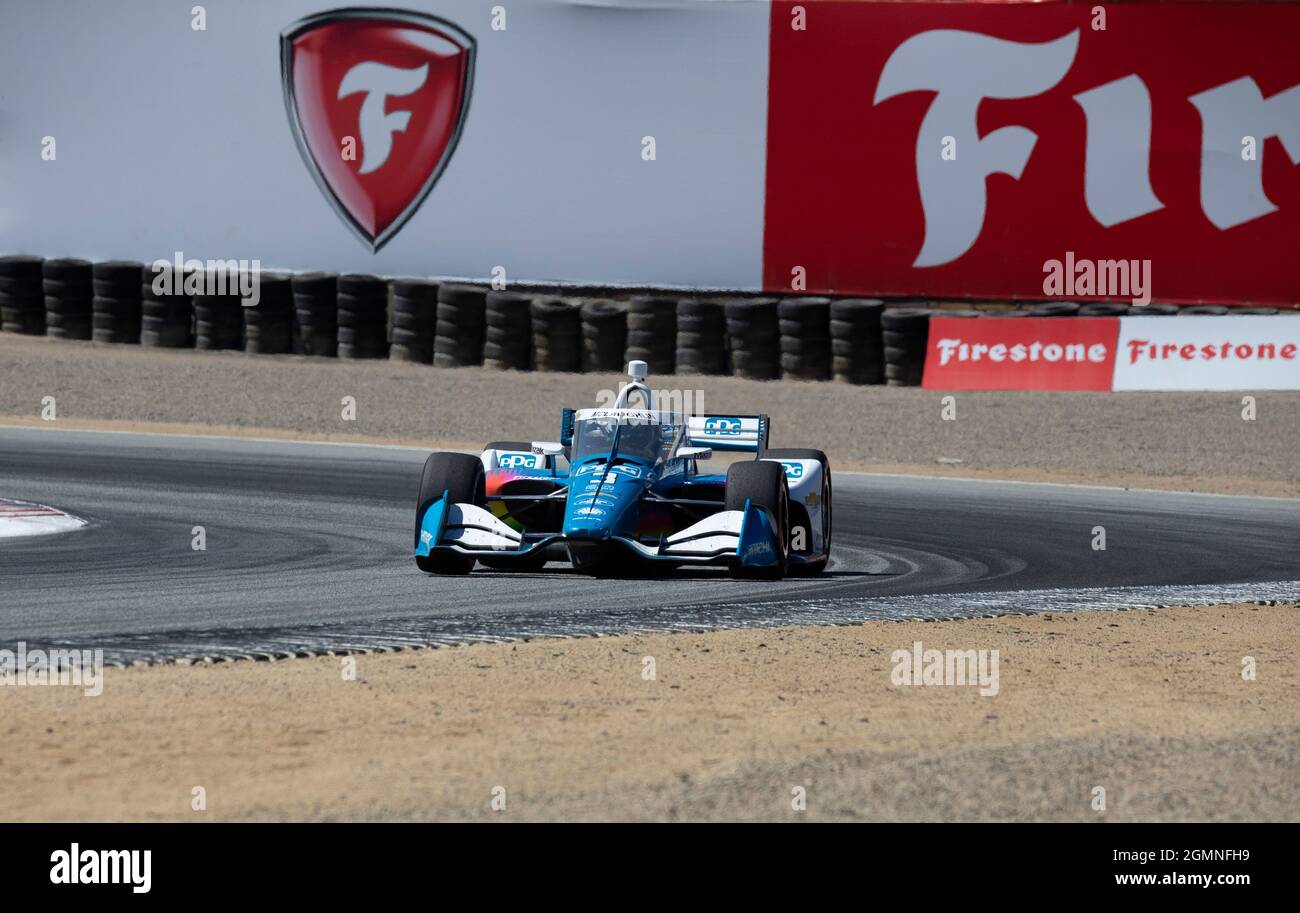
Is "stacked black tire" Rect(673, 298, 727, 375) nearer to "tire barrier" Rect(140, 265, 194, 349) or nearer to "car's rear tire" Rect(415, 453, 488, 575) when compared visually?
"tire barrier" Rect(140, 265, 194, 349)

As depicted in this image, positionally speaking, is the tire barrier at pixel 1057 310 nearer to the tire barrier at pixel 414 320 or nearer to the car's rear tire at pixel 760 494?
the tire barrier at pixel 414 320

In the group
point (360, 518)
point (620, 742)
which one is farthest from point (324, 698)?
point (360, 518)

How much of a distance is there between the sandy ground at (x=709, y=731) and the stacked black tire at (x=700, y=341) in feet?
43.1

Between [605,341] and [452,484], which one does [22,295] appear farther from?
[452,484]

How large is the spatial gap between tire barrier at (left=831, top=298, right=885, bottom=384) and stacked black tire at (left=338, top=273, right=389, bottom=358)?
5997mm

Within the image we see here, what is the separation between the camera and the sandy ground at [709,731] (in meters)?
5.62

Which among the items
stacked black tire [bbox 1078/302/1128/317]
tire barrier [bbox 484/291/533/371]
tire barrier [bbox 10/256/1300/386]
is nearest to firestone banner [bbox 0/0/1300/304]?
stacked black tire [bbox 1078/302/1128/317]

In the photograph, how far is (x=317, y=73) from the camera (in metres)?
25.1

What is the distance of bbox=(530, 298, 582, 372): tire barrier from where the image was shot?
76.4 ft

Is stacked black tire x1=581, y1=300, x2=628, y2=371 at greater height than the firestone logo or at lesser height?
lesser

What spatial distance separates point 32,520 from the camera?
12516mm

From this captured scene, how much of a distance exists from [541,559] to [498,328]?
13.0 meters

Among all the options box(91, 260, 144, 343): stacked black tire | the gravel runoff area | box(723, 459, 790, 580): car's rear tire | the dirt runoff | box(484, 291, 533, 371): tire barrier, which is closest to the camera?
the dirt runoff

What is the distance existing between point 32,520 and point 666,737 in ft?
24.3
